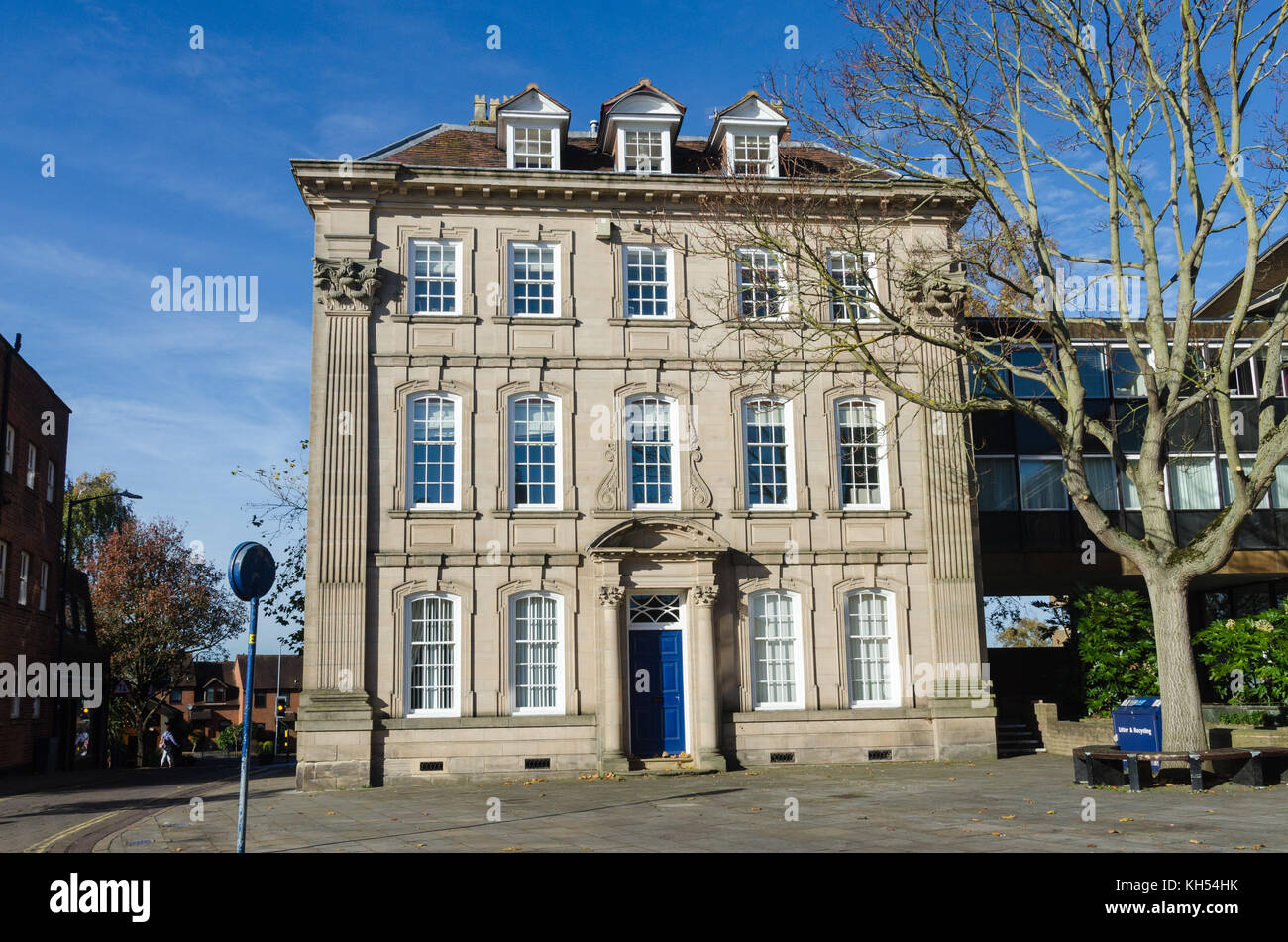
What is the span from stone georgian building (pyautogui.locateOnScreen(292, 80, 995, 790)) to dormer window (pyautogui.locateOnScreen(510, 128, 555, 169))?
217 millimetres

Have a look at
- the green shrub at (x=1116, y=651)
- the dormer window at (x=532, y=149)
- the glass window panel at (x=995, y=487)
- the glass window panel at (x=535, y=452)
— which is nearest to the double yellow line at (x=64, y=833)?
the glass window panel at (x=535, y=452)

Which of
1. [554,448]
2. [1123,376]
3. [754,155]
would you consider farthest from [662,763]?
[1123,376]

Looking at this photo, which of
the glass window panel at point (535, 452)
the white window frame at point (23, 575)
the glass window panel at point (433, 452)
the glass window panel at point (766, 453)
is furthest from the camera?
the white window frame at point (23, 575)

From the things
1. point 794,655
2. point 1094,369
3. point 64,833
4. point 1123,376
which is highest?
point 1094,369

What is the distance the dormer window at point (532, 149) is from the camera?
25.0 metres

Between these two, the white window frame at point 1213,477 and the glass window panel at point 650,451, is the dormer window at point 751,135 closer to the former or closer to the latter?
the glass window panel at point 650,451

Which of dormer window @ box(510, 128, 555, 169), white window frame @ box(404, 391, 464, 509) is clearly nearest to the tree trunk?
white window frame @ box(404, 391, 464, 509)

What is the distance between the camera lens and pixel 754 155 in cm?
2556

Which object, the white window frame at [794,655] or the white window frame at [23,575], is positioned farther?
the white window frame at [23,575]

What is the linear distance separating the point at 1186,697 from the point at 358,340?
16565 millimetres

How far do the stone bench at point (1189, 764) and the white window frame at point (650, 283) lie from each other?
A: 12.2 m

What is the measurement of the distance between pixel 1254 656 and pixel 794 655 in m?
8.85

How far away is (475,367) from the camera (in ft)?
76.3

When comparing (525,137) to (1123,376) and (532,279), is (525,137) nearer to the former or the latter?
(532,279)
